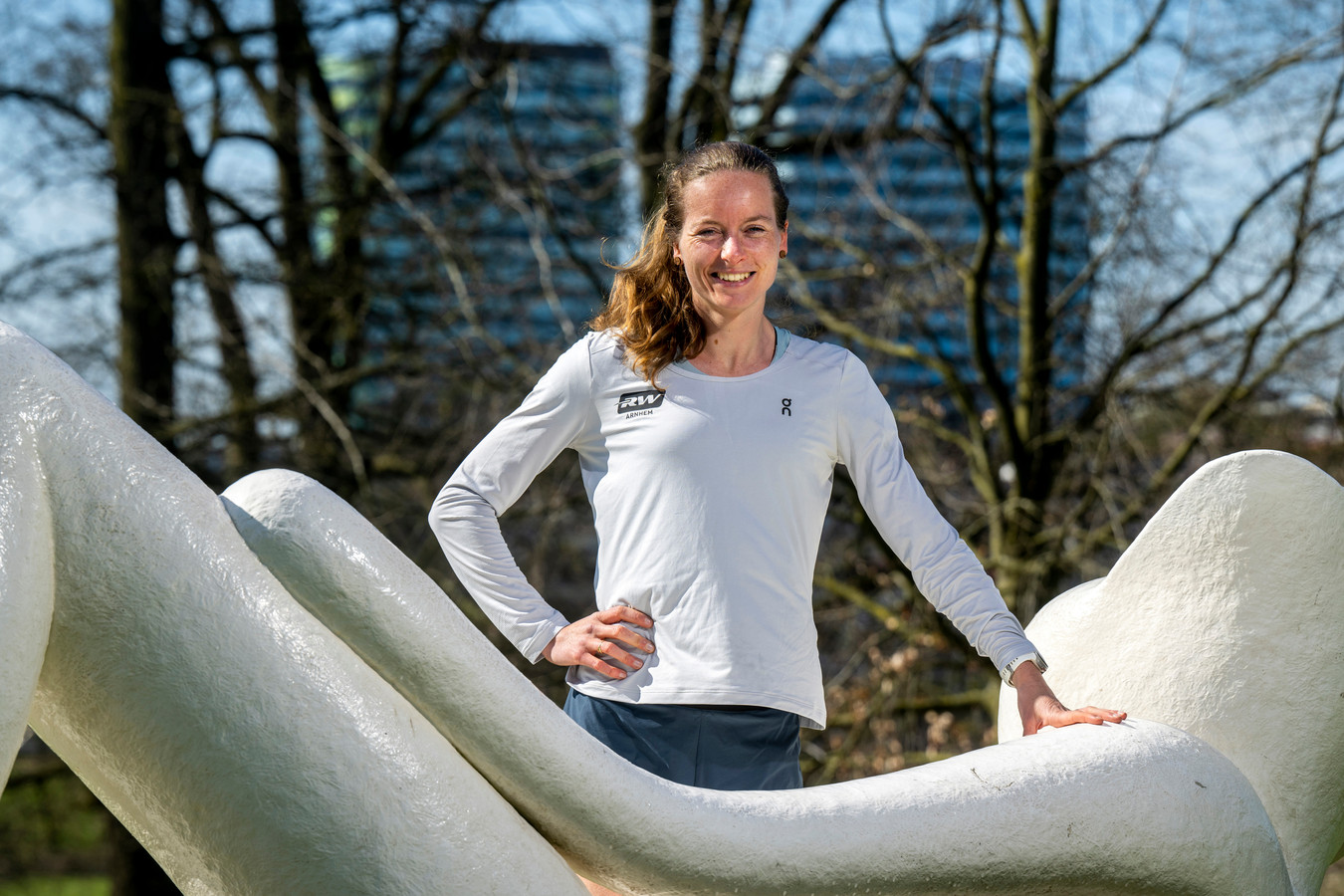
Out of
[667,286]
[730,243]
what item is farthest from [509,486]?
[730,243]

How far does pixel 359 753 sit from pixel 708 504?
0.61 meters

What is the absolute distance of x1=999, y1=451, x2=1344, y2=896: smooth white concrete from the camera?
80.7 inches

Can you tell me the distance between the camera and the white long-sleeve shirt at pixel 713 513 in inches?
76.7

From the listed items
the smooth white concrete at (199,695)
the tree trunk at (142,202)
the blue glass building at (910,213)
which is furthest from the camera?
the tree trunk at (142,202)

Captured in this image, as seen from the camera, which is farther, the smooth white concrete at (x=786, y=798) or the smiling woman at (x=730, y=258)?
the smiling woman at (x=730, y=258)

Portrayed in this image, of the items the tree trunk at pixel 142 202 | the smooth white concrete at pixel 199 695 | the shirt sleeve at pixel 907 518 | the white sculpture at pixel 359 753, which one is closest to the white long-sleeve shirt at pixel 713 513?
the shirt sleeve at pixel 907 518

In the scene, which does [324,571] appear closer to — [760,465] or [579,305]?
[760,465]

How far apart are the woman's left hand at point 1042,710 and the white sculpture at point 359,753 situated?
5cm

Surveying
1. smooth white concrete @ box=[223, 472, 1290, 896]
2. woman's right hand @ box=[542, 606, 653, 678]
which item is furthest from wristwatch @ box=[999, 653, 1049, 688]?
woman's right hand @ box=[542, 606, 653, 678]

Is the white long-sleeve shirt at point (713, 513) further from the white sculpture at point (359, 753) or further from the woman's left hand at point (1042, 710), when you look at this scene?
the white sculpture at point (359, 753)

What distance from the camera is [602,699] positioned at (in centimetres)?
201

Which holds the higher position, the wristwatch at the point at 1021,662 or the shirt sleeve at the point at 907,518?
the shirt sleeve at the point at 907,518

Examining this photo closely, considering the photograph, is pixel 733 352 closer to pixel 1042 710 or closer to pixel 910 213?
pixel 1042 710

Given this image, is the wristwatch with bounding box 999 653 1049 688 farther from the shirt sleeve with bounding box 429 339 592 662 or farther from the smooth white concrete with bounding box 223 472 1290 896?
the shirt sleeve with bounding box 429 339 592 662
